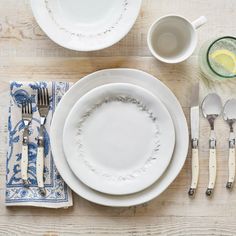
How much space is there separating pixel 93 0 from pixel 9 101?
26cm

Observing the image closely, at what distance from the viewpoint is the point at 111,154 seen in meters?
0.91

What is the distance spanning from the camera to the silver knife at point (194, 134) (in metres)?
0.92

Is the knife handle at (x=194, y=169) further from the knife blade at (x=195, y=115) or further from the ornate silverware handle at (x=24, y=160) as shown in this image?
the ornate silverware handle at (x=24, y=160)

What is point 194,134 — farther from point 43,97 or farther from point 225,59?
point 43,97

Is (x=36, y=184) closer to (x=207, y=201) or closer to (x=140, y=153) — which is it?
(x=140, y=153)

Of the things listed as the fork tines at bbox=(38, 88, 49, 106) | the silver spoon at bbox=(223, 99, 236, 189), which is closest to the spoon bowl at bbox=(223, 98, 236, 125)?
the silver spoon at bbox=(223, 99, 236, 189)

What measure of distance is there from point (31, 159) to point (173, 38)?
0.37 m

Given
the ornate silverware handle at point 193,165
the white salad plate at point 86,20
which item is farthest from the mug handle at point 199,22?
the ornate silverware handle at point 193,165

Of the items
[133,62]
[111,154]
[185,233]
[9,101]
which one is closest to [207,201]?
[185,233]

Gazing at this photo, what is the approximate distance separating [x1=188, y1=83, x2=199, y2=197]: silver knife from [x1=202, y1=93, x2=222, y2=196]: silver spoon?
2 cm

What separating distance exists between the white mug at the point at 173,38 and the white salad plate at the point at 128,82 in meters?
0.06

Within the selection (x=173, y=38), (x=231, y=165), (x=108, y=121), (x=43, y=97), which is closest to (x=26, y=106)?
(x=43, y=97)

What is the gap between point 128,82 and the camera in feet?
3.00

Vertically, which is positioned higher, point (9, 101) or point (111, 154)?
point (9, 101)
